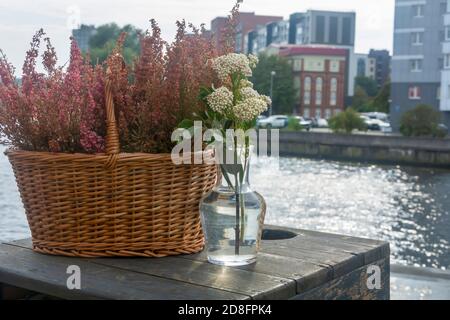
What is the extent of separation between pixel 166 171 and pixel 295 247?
50 cm

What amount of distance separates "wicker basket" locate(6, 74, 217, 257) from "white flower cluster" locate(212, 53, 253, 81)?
28 cm

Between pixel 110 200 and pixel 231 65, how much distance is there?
1.62 ft

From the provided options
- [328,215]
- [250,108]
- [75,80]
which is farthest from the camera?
[328,215]

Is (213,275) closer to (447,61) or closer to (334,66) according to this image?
(447,61)

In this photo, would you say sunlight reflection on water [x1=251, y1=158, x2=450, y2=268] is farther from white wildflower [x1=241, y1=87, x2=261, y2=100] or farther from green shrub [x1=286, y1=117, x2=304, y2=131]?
green shrub [x1=286, y1=117, x2=304, y2=131]

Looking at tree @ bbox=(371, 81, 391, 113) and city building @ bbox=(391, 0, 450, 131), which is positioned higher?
city building @ bbox=(391, 0, 450, 131)

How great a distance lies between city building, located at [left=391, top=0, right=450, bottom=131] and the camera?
1741 inches

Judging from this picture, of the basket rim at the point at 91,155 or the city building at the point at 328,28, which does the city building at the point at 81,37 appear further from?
the city building at the point at 328,28

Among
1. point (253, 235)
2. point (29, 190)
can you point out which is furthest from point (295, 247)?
point (29, 190)

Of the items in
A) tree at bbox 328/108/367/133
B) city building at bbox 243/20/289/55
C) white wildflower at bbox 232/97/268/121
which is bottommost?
tree at bbox 328/108/367/133

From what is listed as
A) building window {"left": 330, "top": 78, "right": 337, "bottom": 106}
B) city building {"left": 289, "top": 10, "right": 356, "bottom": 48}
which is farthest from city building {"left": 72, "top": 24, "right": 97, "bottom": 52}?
city building {"left": 289, "top": 10, "right": 356, "bottom": 48}

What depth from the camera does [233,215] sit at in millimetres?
1919

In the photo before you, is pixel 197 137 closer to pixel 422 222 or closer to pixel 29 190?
pixel 29 190
